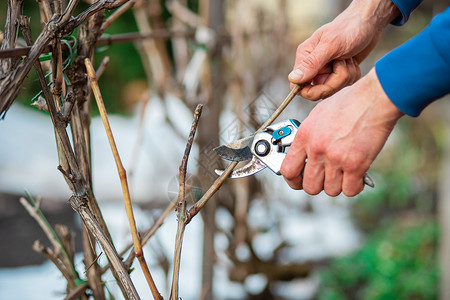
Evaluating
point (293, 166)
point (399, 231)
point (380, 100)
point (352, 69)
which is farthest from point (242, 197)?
point (380, 100)

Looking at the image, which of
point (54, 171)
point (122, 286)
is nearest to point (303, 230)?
point (54, 171)

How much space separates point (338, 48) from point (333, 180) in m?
0.33

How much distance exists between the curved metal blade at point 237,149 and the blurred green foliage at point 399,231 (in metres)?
2.62

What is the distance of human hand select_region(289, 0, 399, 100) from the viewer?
44.1 inches

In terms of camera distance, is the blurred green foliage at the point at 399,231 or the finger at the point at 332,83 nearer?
the finger at the point at 332,83

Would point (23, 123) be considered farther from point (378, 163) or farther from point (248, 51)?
point (378, 163)

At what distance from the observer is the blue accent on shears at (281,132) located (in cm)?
112

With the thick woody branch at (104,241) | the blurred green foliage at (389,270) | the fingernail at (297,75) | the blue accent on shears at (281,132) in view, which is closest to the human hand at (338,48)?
the fingernail at (297,75)

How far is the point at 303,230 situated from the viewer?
4.78 meters

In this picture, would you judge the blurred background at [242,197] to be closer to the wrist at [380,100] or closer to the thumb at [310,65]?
the thumb at [310,65]

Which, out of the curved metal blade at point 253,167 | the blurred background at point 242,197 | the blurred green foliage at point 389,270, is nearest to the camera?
the curved metal blade at point 253,167

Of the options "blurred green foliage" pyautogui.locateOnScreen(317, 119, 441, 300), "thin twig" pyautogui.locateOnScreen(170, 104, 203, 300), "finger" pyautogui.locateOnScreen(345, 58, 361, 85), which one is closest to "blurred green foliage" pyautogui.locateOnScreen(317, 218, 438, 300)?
"blurred green foliage" pyautogui.locateOnScreen(317, 119, 441, 300)

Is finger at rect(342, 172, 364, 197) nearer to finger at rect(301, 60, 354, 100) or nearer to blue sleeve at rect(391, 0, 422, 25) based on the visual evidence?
finger at rect(301, 60, 354, 100)

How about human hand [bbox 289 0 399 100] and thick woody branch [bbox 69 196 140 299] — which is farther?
human hand [bbox 289 0 399 100]
